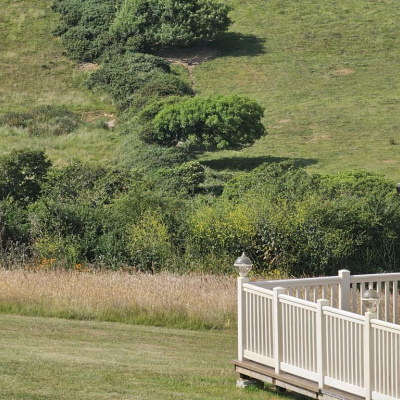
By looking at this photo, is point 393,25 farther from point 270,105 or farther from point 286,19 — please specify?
point 270,105

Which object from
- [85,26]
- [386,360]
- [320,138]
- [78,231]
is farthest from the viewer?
[85,26]

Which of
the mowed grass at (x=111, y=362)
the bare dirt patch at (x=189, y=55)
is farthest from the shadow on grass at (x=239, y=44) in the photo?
the mowed grass at (x=111, y=362)

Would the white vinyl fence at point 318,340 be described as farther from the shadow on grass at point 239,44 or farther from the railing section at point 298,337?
the shadow on grass at point 239,44

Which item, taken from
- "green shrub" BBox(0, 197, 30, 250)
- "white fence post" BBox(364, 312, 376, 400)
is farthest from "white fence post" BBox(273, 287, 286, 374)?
"green shrub" BBox(0, 197, 30, 250)

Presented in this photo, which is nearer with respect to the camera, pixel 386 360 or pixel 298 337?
pixel 386 360

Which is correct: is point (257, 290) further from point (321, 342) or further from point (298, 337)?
point (321, 342)

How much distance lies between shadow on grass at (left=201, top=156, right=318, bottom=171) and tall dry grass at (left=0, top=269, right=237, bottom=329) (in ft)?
88.5

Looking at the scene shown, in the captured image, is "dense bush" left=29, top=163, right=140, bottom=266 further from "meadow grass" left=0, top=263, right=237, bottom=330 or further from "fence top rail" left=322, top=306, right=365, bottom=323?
"fence top rail" left=322, top=306, right=365, bottom=323

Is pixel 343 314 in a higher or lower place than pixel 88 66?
lower

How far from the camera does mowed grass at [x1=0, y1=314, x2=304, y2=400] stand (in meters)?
10.3

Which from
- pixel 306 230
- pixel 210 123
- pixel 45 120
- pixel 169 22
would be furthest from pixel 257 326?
pixel 169 22

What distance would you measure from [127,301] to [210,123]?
1198 inches

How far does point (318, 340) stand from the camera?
9703mm

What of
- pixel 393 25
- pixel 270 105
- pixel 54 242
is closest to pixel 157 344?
pixel 54 242
